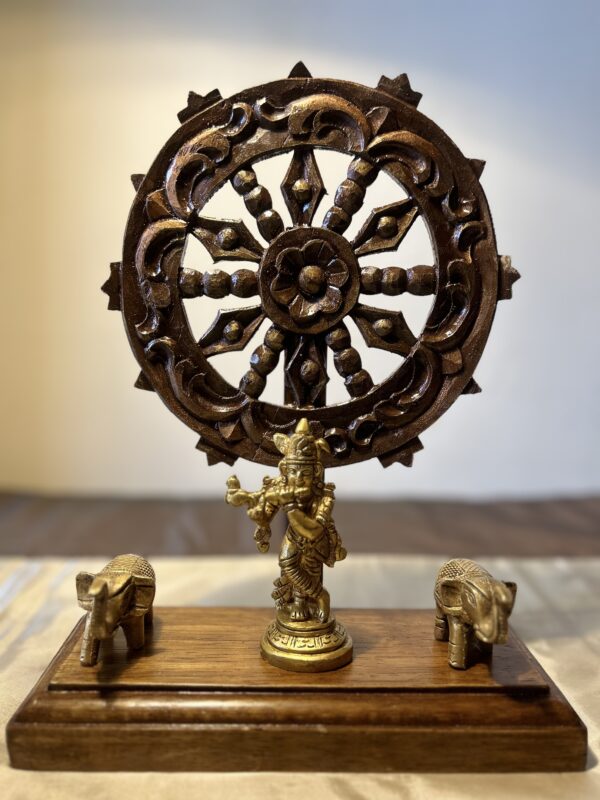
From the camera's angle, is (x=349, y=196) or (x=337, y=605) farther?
(x=337, y=605)

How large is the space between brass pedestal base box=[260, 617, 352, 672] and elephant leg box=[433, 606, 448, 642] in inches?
6.1

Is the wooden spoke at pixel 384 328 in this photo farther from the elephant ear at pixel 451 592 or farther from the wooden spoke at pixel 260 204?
the elephant ear at pixel 451 592

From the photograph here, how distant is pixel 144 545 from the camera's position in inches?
81.7

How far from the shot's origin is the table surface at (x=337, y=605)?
1041mm

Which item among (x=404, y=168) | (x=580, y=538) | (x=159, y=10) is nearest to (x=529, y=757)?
(x=404, y=168)

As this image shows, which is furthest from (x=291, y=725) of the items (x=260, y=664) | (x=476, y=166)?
(x=476, y=166)

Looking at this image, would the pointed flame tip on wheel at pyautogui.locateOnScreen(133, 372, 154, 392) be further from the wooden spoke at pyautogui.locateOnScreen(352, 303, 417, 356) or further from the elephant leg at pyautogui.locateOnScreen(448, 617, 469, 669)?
the elephant leg at pyautogui.locateOnScreen(448, 617, 469, 669)

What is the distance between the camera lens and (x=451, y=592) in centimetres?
119

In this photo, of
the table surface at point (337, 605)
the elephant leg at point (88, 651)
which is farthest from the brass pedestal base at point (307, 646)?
the elephant leg at point (88, 651)

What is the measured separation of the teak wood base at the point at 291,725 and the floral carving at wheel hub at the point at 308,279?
551 mm

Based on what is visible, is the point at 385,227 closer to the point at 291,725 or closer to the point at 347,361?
the point at 347,361

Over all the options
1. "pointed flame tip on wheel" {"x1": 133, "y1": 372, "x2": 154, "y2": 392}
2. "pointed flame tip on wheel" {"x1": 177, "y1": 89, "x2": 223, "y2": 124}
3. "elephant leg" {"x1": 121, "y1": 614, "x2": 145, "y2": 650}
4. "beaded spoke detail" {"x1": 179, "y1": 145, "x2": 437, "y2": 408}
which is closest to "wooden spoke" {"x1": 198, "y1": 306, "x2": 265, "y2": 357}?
"beaded spoke detail" {"x1": 179, "y1": 145, "x2": 437, "y2": 408}

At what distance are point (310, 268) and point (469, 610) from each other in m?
0.57

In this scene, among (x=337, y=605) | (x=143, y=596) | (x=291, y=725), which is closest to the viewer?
(x=291, y=725)
